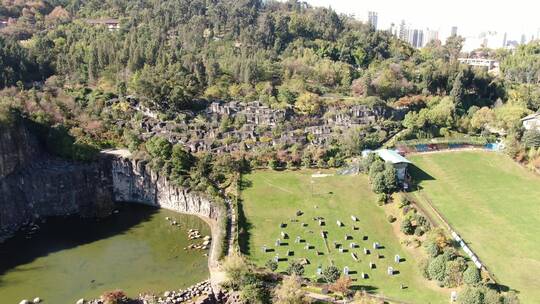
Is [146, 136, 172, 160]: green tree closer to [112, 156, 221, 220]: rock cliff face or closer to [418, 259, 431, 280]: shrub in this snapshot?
[112, 156, 221, 220]: rock cliff face

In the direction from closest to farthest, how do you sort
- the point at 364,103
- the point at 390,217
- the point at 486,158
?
the point at 390,217
the point at 486,158
the point at 364,103

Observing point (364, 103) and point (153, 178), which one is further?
point (364, 103)

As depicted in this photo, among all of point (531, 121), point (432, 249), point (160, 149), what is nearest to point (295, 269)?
point (432, 249)

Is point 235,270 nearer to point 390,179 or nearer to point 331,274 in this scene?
point 331,274

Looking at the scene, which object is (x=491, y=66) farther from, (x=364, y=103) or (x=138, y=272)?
(x=138, y=272)

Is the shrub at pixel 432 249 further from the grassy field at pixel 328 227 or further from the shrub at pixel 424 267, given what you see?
the grassy field at pixel 328 227

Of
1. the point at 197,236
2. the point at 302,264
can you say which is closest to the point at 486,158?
the point at 302,264

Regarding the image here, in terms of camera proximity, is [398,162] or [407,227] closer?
[407,227]
